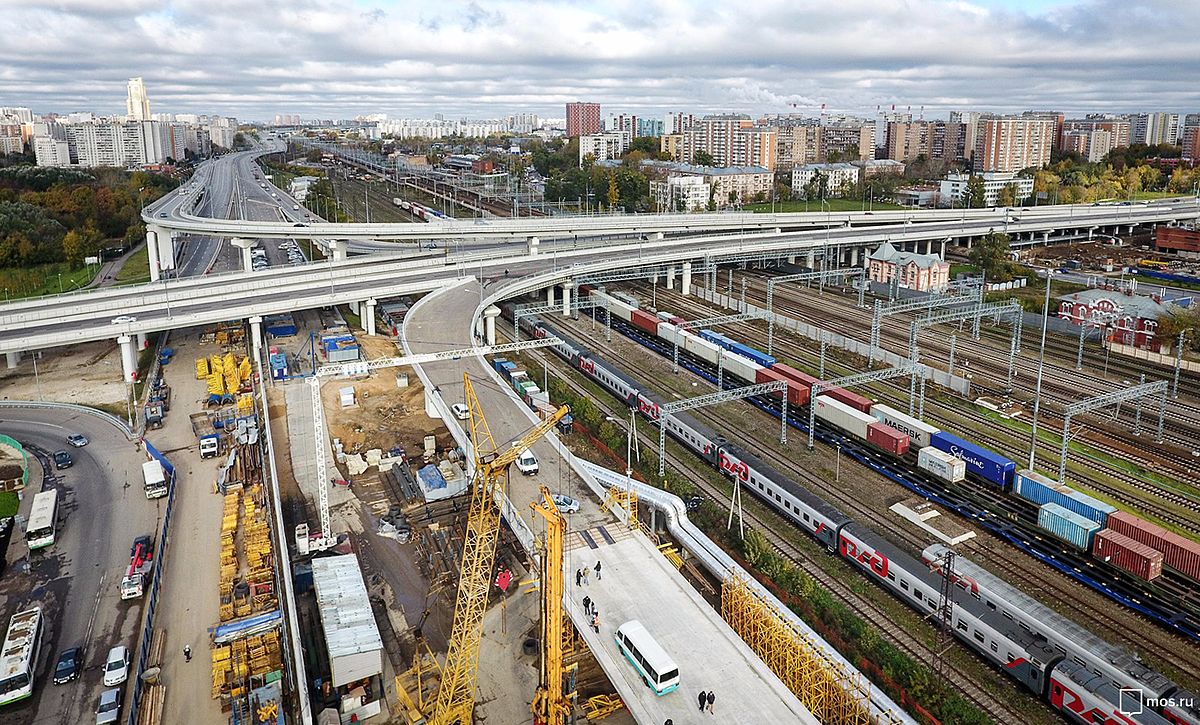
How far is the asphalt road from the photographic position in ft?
57.6

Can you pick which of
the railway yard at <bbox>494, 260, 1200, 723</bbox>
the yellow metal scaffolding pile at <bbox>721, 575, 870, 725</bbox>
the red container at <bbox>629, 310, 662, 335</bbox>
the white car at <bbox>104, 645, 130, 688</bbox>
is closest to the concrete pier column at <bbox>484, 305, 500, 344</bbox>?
the railway yard at <bbox>494, 260, 1200, 723</bbox>

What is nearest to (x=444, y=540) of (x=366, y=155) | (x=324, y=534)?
(x=324, y=534)

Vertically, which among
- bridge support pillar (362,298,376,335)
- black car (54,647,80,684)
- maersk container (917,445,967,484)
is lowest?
black car (54,647,80,684)

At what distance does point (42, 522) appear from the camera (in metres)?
23.4

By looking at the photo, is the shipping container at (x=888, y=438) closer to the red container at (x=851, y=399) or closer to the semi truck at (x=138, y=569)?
the red container at (x=851, y=399)

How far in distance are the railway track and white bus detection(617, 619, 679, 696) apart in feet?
22.0

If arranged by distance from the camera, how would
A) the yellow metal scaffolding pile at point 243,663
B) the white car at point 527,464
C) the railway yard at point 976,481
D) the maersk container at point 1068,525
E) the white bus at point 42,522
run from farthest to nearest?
the white car at point 527,464 < the white bus at point 42,522 < the maersk container at point 1068,525 < the railway yard at point 976,481 < the yellow metal scaffolding pile at point 243,663

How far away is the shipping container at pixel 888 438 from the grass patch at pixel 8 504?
28445 millimetres

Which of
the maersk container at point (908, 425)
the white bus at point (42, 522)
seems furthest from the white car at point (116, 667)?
the maersk container at point (908, 425)

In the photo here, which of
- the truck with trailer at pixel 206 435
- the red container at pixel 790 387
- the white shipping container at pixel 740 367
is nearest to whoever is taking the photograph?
the truck with trailer at pixel 206 435

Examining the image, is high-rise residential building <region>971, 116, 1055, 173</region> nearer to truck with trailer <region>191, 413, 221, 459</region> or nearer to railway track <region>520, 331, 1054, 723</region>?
railway track <region>520, 331, 1054, 723</region>

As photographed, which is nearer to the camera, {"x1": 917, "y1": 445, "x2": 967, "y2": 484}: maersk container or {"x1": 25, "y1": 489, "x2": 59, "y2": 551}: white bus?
{"x1": 25, "y1": 489, "x2": 59, "y2": 551}: white bus

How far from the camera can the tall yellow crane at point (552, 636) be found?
15203mm

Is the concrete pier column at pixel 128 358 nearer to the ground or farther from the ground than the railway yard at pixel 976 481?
farther from the ground
